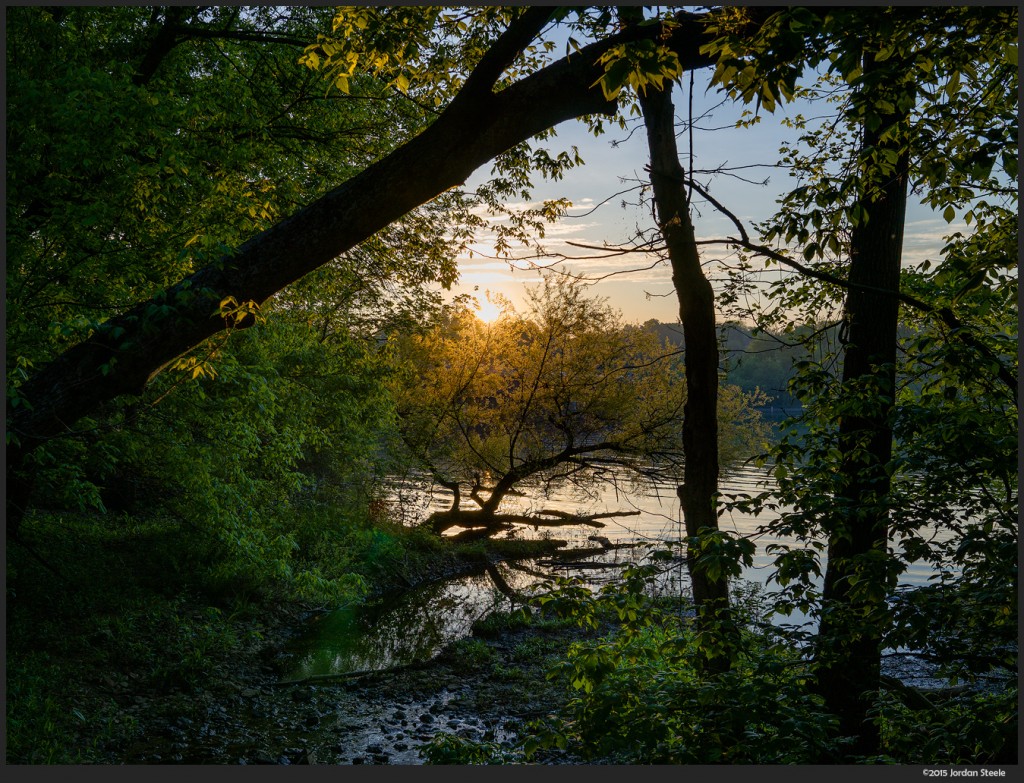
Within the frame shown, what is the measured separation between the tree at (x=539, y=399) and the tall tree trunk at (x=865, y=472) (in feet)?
37.1

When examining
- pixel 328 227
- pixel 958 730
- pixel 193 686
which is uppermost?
pixel 328 227

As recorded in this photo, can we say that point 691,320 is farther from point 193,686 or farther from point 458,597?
point 458,597

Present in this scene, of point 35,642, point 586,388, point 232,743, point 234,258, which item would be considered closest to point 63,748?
point 232,743

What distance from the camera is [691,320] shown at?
5645 millimetres

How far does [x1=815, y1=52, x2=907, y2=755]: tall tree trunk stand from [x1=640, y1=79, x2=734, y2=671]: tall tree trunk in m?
1.00

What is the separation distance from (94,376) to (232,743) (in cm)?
444

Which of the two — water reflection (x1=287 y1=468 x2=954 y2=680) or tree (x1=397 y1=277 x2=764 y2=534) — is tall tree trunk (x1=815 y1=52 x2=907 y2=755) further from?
tree (x1=397 y1=277 x2=764 y2=534)

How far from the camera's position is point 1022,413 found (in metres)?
3.67

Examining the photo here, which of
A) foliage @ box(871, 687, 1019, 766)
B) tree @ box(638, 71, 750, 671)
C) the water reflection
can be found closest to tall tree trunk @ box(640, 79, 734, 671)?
tree @ box(638, 71, 750, 671)

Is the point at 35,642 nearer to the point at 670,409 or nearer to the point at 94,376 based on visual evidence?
the point at 94,376

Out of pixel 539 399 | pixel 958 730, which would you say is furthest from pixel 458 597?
pixel 958 730

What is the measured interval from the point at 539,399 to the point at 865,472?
1359 centimetres

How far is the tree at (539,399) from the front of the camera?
17406 mm

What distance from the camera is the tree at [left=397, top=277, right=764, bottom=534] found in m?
17.4
